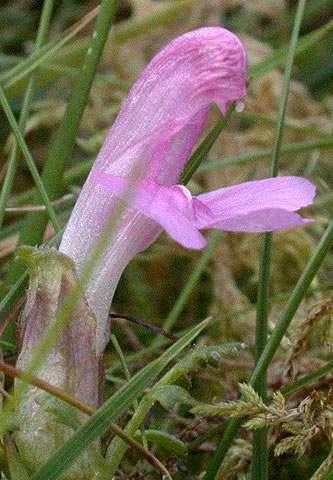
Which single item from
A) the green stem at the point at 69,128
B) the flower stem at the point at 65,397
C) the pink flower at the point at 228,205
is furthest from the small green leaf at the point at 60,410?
the green stem at the point at 69,128

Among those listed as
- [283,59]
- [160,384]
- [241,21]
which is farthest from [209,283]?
[160,384]

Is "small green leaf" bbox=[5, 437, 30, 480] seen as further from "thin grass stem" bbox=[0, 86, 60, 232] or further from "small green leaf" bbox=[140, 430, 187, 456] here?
"thin grass stem" bbox=[0, 86, 60, 232]

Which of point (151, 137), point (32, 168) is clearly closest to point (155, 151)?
point (151, 137)

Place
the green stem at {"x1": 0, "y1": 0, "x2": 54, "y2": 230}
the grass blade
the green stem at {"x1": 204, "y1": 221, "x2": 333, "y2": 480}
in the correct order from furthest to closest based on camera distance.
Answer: the green stem at {"x1": 0, "y1": 0, "x2": 54, "y2": 230}
the green stem at {"x1": 204, "y1": 221, "x2": 333, "y2": 480}
the grass blade

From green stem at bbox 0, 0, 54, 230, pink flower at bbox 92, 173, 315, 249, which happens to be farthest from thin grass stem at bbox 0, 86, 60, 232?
pink flower at bbox 92, 173, 315, 249

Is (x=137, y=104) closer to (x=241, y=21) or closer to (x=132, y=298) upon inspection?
(x=132, y=298)

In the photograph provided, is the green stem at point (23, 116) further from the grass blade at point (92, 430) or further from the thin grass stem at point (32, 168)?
the grass blade at point (92, 430)
